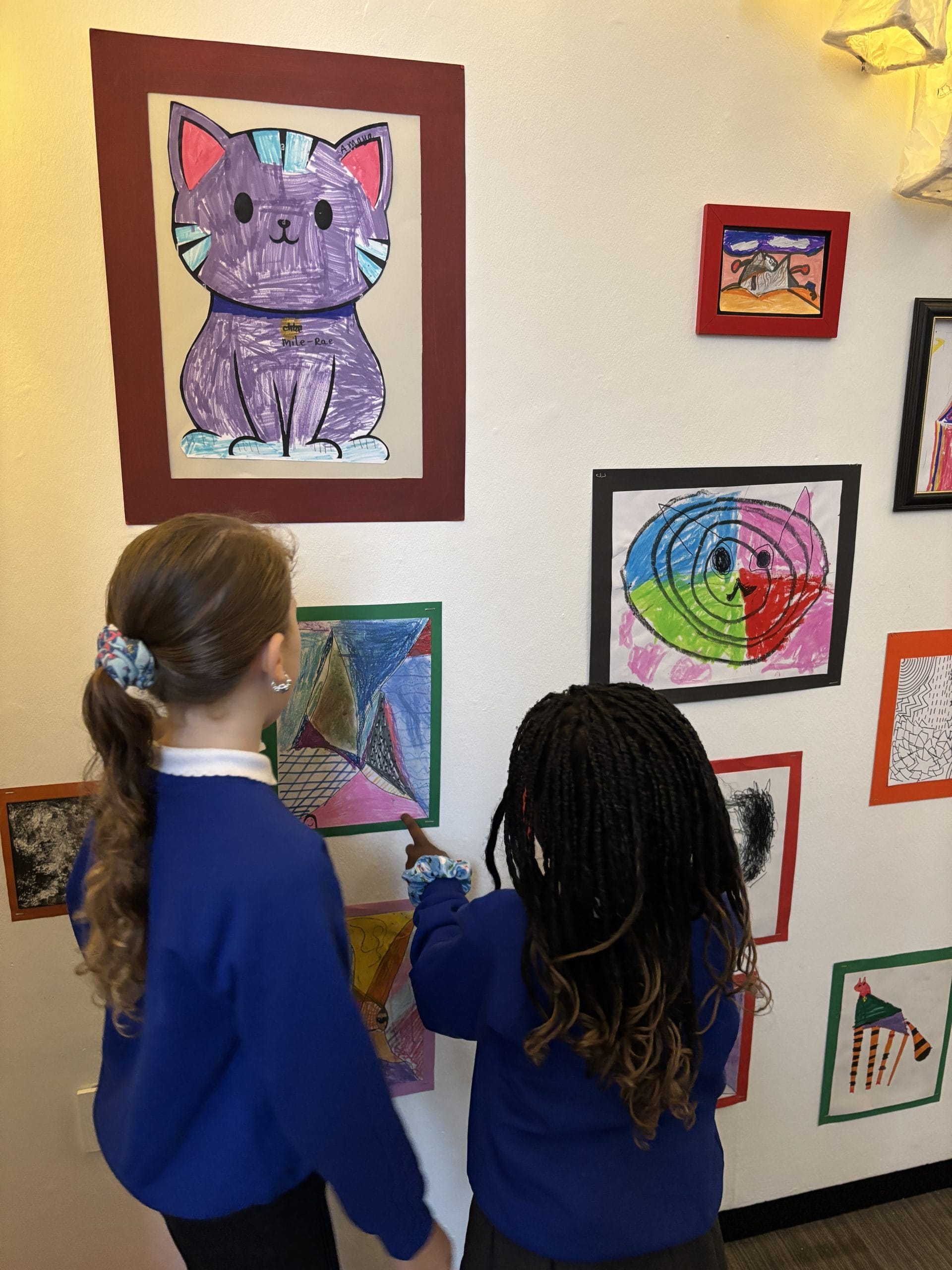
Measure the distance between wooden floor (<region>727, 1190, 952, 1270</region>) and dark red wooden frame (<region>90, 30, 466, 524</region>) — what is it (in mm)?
1470

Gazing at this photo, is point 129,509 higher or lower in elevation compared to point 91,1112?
higher

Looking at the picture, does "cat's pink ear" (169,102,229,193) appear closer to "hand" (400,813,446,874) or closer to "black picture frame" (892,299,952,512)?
"hand" (400,813,446,874)

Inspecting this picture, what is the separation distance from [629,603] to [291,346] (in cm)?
60

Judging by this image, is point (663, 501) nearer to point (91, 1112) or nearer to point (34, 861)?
point (34, 861)

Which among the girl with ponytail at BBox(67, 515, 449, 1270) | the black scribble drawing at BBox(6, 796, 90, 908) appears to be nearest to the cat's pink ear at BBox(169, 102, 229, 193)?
the girl with ponytail at BBox(67, 515, 449, 1270)

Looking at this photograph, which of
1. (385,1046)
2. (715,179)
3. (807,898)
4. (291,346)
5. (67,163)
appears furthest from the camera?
(807,898)

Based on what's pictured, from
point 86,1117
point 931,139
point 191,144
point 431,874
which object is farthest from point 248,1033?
point 931,139

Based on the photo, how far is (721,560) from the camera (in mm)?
1270

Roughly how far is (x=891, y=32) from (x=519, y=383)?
27.6 inches

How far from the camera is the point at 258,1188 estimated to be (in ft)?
2.67

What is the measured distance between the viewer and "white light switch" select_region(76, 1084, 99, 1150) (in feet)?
3.79

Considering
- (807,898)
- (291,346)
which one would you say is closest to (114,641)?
(291,346)

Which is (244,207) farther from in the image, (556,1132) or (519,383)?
(556,1132)

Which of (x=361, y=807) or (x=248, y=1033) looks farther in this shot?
(x=361, y=807)
